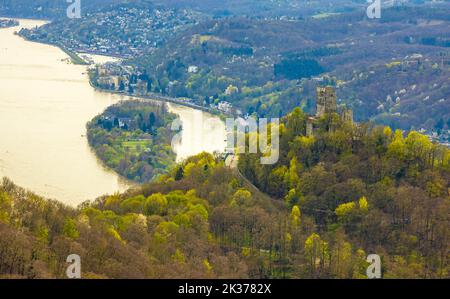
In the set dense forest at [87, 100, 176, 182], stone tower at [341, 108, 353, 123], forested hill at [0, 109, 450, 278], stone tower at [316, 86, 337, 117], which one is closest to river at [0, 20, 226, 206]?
dense forest at [87, 100, 176, 182]

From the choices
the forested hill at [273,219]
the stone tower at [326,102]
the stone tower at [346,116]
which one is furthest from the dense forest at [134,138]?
the stone tower at [326,102]

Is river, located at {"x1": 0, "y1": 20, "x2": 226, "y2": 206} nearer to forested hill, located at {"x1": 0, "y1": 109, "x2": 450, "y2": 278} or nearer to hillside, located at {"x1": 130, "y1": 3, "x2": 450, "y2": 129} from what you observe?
hillside, located at {"x1": 130, "y1": 3, "x2": 450, "y2": 129}

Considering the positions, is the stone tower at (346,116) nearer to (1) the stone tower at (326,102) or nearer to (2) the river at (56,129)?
(1) the stone tower at (326,102)

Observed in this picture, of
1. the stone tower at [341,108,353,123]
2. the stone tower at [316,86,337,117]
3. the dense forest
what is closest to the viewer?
the stone tower at [316,86,337,117]

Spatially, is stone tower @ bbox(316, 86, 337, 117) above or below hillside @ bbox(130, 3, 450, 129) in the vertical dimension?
above

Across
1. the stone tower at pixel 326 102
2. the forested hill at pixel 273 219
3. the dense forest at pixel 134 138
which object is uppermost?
the stone tower at pixel 326 102

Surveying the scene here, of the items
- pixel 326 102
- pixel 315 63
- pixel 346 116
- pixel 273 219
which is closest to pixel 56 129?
pixel 346 116
